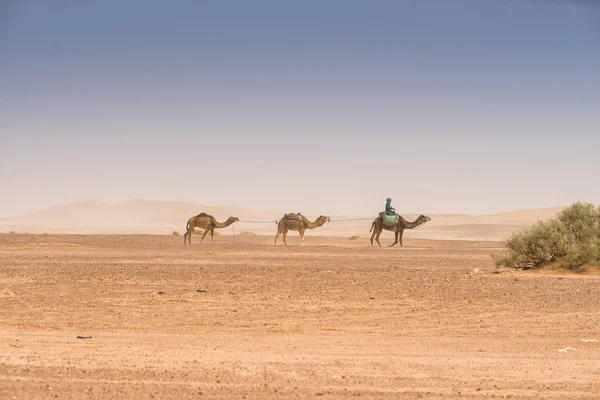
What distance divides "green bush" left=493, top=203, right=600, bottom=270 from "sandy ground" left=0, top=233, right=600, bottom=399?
4.94ft

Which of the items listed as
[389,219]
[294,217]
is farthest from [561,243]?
[294,217]

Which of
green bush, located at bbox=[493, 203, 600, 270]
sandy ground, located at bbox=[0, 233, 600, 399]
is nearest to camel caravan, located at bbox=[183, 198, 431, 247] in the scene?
sandy ground, located at bbox=[0, 233, 600, 399]

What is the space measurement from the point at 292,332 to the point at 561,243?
1322 cm

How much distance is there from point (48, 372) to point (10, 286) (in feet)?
37.3

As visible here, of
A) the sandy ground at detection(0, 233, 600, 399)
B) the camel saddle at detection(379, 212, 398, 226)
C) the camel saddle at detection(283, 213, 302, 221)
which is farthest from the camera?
the camel saddle at detection(283, 213, 302, 221)

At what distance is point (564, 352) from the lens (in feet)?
41.7

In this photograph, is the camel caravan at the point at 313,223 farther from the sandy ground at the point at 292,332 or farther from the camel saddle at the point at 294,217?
the sandy ground at the point at 292,332

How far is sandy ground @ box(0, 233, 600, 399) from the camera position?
389 inches

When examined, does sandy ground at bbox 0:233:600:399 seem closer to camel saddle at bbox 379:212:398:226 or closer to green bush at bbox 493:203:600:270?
green bush at bbox 493:203:600:270

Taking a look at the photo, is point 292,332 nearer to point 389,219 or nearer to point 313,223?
point 389,219

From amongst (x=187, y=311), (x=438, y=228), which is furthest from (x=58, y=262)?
(x=438, y=228)

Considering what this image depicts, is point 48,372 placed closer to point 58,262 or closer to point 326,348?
point 326,348

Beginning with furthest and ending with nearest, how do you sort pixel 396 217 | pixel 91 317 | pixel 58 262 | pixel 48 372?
pixel 396 217, pixel 58 262, pixel 91 317, pixel 48 372

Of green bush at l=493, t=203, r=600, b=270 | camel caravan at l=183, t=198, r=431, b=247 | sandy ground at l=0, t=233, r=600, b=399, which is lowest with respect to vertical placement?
sandy ground at l=0, t=233, r=600, b=399
